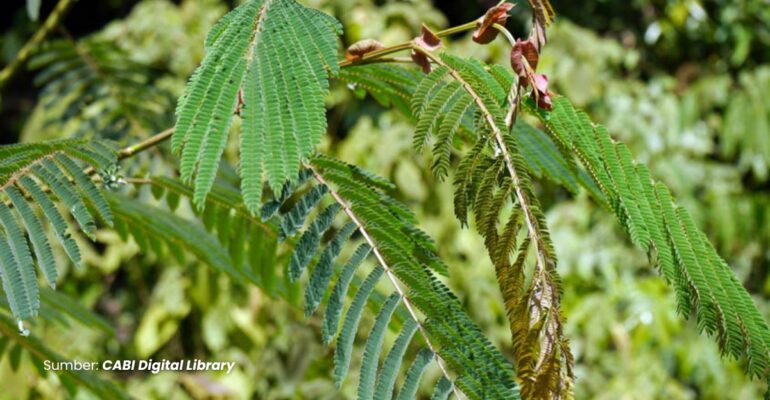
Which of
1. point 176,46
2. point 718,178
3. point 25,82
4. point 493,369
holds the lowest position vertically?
point 718,178

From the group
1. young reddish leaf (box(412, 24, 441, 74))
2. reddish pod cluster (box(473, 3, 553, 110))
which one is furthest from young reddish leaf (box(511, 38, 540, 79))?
young reddish leaf (box(412, 24, 441, 74))

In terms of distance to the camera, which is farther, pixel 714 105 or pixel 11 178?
pixel 714 105

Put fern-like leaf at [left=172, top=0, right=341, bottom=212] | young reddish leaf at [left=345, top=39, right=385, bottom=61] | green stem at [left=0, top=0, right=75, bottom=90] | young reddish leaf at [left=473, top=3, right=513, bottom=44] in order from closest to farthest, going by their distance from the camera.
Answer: fern-like leaf at [left=172, top=0, right=341, bottom=212] < young reddish leaf at [left=473, top=3, right=513, bottom=44] < young reddish leaf at [left=345, top=39, right=385, bottom=61] < green stem at [left=0, top=0, right=75, bottom=90]

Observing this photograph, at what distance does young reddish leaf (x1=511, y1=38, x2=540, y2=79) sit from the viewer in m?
0.72

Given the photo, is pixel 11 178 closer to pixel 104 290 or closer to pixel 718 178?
pixel 104 290

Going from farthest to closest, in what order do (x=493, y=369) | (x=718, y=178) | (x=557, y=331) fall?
(x=718, y=178) → (x=493, y=369) → (x=557, y=331)

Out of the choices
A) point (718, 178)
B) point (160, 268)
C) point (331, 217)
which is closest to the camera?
point (331, 217)

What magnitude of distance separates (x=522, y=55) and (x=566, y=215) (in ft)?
9.54

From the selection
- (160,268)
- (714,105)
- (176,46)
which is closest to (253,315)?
(160,268)

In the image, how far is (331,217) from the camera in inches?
33.3

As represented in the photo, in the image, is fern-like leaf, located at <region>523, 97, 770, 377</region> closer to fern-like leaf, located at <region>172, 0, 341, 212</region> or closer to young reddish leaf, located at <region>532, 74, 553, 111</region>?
young reddish leaf, located at <region>532, 74, 553, 111</region>

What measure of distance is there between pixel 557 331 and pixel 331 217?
0.28 metres

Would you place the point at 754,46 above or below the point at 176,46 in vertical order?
below

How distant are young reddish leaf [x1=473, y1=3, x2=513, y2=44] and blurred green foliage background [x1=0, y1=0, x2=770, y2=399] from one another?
2.04 metres
